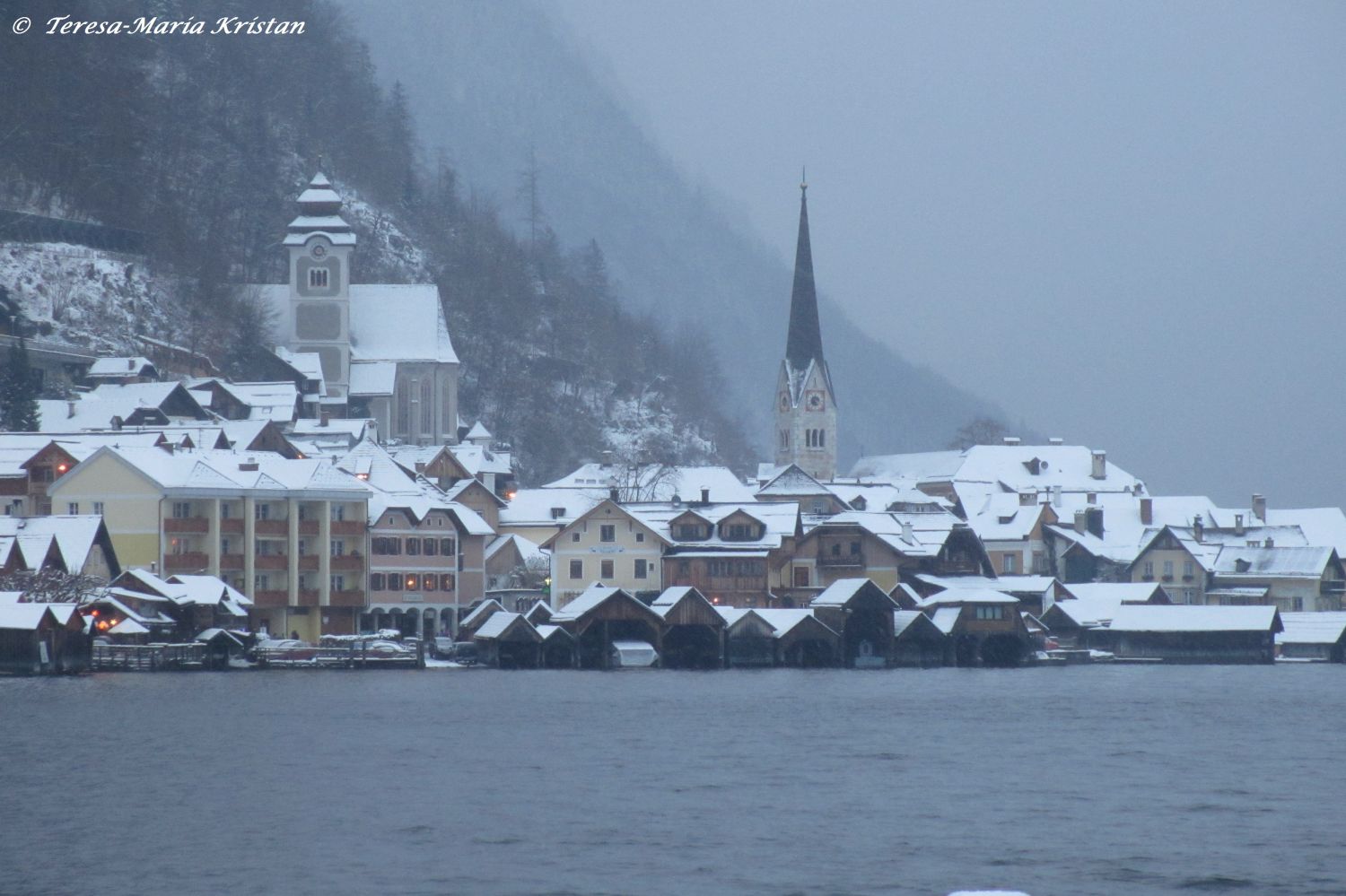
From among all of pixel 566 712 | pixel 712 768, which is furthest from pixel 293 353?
pixel 712 768

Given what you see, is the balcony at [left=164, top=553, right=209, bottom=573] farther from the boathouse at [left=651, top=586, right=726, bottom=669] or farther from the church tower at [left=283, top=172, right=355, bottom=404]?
the church tower at [left=283, top=172, right=355, bottom=404]

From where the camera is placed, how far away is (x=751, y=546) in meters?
100

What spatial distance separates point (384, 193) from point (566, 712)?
12067 centimetres

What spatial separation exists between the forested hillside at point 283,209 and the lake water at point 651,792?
71.6m

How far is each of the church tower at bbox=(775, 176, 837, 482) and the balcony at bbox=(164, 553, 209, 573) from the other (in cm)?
7962

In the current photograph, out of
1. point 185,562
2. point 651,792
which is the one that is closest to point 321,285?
point 185,562

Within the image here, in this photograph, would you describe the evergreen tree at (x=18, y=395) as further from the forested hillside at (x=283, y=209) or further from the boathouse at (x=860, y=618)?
the boathouse at (x=860, y=618)

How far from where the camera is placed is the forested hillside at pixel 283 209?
140 metres

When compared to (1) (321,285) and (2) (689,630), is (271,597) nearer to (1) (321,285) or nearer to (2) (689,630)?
(2) (689,630)

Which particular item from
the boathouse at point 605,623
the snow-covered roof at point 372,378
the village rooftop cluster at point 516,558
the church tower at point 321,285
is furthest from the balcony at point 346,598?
the church tower at point 321,285

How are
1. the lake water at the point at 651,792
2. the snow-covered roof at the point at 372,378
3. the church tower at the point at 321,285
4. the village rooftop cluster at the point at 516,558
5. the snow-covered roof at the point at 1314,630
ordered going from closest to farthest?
the lake water at the point at 651,792 < the village rooftop cluster at the point at 516,558 < the snow-covered roof at the point at 1314,630 < the snow-covered roof at the point at 372,378 < the church tower at the point at 321,285

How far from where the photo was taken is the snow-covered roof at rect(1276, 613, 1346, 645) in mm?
Result: 107562

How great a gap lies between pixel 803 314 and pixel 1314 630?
6399 centimetres

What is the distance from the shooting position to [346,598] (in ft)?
312
